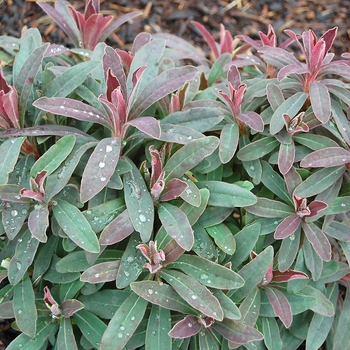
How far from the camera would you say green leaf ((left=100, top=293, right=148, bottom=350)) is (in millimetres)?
1450

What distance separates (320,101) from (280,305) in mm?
752

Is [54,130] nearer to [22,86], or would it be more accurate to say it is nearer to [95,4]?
[22,86]

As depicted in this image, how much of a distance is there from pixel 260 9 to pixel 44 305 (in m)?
2.96

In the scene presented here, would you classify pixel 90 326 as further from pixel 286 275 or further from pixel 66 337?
pixel 286 275

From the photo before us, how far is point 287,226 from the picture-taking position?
1.60 meters

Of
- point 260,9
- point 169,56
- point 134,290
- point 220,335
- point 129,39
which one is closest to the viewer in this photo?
point 134,290

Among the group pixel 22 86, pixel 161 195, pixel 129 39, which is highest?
pixel 22 86

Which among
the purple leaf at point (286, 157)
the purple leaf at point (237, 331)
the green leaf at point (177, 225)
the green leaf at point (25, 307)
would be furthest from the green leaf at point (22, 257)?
the purple leaf at point (286, 157)

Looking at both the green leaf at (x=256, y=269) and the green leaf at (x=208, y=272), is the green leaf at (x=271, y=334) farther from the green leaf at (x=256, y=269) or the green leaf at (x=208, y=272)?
the green leaf at (x=208, y=272)

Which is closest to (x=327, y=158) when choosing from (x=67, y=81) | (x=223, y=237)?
(x=223, y=237)

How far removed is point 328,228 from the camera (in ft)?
5.55

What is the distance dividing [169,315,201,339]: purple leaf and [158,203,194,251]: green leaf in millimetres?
262

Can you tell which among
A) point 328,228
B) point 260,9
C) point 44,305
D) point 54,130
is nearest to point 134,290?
point 44,305

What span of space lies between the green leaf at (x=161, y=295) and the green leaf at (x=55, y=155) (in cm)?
48
